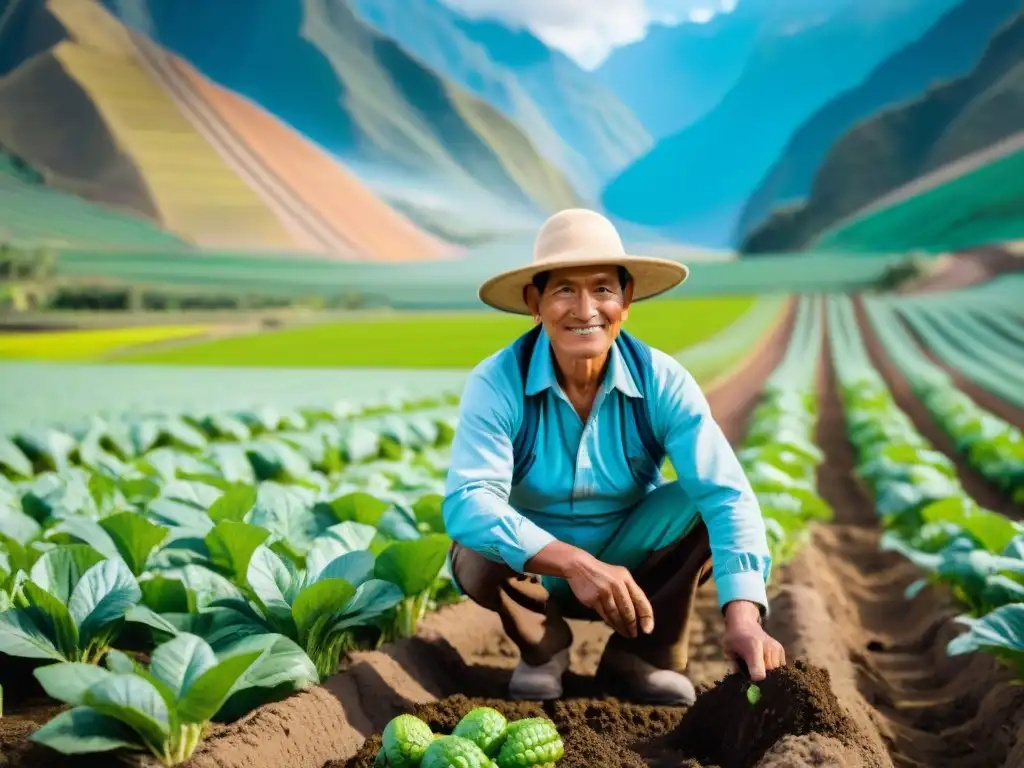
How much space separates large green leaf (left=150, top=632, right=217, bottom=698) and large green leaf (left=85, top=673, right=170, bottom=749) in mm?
61

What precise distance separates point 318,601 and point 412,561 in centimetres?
36

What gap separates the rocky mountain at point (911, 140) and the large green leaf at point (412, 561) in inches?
1325

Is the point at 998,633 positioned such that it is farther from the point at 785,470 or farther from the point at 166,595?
the point at 785,470

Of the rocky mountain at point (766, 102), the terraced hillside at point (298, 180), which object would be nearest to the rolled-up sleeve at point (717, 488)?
the terraced hillside at point (298, 180)

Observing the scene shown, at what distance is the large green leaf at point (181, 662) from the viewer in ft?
5.96

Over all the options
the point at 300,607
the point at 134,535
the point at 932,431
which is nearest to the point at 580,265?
the point at 300,607

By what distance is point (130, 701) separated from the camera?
5.56 feet

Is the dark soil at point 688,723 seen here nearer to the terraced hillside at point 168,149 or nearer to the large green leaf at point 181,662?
the large green leaf at point 181,662

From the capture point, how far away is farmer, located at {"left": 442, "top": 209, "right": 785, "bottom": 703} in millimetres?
2332

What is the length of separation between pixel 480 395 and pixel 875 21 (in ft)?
75.9

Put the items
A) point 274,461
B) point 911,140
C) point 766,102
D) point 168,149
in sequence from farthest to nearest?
point 911,140, point 766,102, point 168,149, point 274,461

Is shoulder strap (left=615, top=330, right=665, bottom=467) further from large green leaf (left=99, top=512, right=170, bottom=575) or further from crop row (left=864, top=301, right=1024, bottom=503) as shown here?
crop row (left=864, top=301, right=1024, bottom=503)

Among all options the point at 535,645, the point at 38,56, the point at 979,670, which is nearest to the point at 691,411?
the point at 535,645

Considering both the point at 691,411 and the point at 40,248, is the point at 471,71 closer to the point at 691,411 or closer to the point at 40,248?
the point at 40,248
